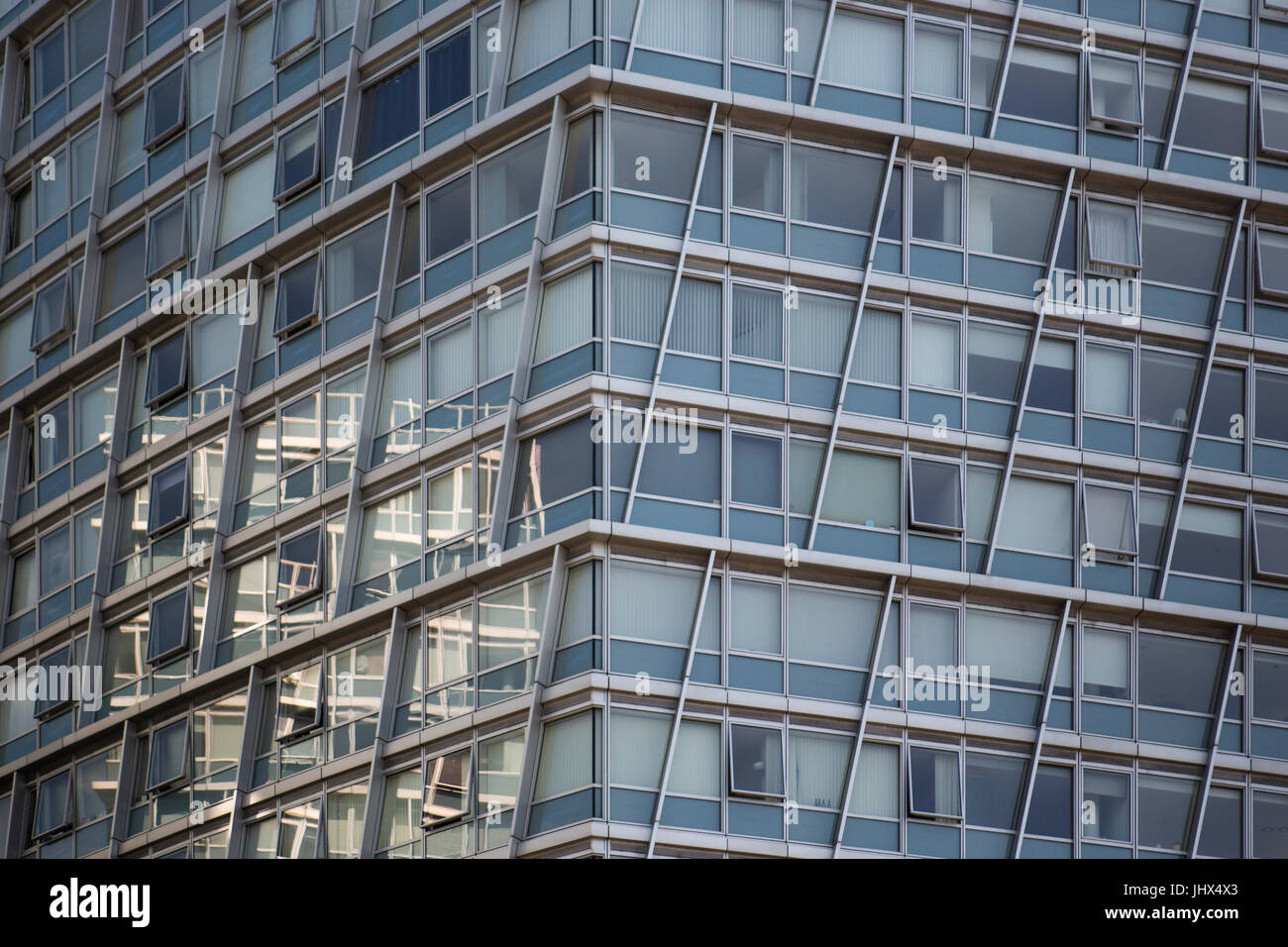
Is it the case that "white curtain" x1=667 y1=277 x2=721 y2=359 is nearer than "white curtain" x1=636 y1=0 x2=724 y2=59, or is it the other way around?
"white curtain" x1=667 y1=277 x2=721 y2=359

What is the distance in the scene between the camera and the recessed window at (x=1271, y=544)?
49344mm

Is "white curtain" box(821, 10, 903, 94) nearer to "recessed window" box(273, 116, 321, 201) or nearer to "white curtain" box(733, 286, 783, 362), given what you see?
"white curtain" box(733, 286, 783, 362)

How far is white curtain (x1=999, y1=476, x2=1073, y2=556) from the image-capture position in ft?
157

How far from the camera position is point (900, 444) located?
155 ft

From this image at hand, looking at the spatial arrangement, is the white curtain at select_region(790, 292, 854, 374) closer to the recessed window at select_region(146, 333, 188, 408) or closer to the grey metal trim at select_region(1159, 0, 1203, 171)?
the grey metal trim at select_region(1159, 0, 1203, 171)

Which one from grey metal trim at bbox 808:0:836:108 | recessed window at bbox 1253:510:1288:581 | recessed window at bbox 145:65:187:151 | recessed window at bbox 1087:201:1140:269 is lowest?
recessed window at bbox 1253:510:1288:581

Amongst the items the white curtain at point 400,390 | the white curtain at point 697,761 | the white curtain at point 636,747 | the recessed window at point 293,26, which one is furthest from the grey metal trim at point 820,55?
the white curtain at point 636,747

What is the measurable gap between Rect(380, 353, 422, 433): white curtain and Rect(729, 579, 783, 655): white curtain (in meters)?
7.40

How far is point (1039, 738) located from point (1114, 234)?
380 inches

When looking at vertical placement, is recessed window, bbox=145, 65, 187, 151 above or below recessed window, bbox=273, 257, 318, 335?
above

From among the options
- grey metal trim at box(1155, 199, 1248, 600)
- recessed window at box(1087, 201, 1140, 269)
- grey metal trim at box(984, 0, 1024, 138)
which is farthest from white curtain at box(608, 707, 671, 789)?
grey metal trim at box(984, 0, 1024, 138)

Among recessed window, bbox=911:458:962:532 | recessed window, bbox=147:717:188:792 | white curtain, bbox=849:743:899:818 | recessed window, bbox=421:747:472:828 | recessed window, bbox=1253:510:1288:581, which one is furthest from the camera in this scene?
recessed window, bbox=147:717:188:792

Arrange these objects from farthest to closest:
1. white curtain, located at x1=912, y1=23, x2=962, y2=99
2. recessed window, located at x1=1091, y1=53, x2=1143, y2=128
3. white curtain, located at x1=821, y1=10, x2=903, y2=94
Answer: recessed window, located at x1=1091, y1=53, x2=1143, y2=128
white curtain, located at x1=912, y1=23, x2=962, y2=99
white curtain, located at x1=821, y1=10, x2=903, y2=94
